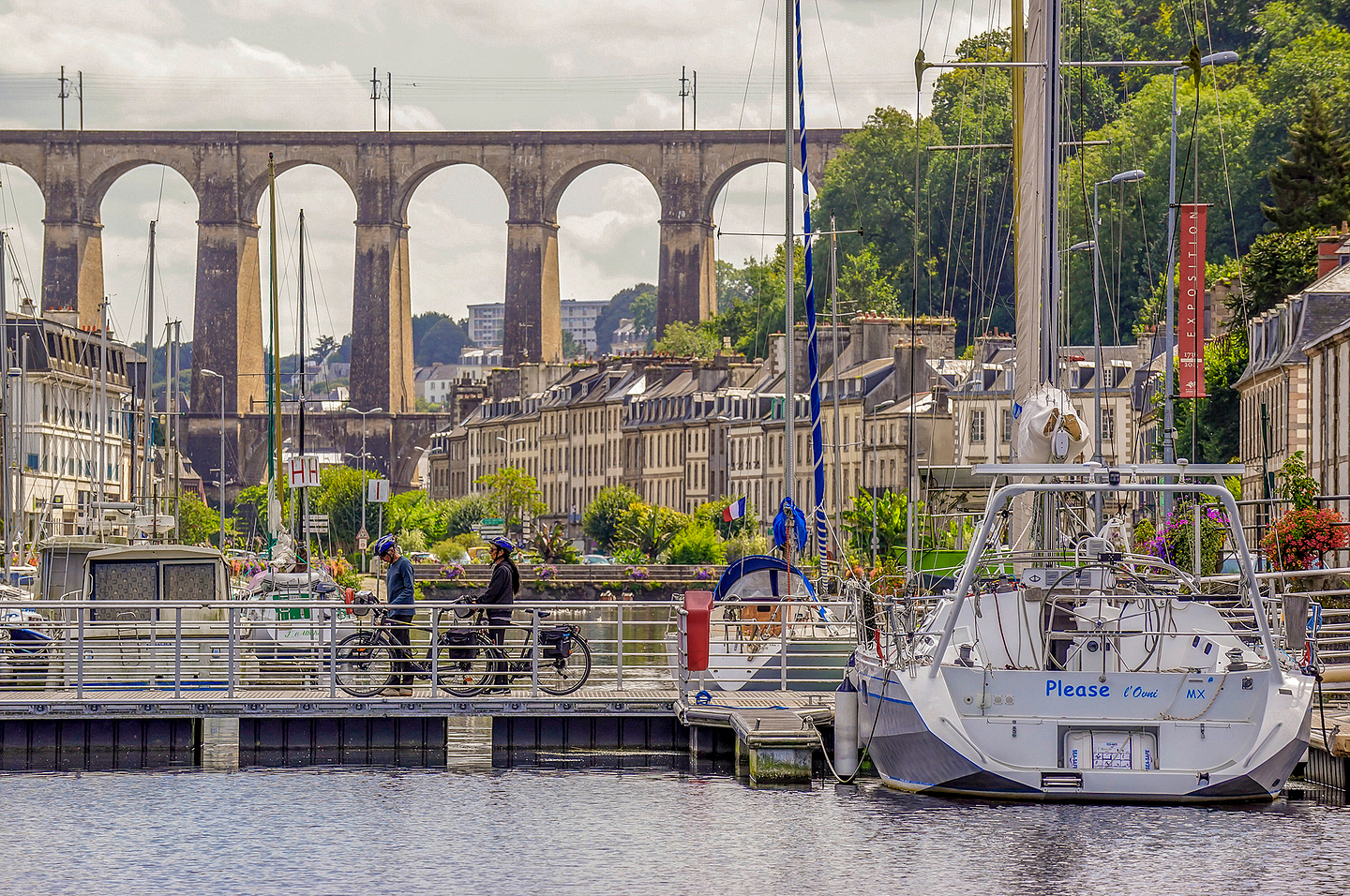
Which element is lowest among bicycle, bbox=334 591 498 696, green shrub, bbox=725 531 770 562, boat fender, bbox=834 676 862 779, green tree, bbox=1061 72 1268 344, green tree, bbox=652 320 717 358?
boat fender, bbox=834 676 862 779

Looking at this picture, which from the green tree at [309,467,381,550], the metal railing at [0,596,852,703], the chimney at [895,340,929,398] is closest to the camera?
the metal railing at [0,596,852,703]

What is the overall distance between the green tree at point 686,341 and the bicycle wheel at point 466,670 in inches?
3891

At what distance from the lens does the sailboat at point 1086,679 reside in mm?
17656

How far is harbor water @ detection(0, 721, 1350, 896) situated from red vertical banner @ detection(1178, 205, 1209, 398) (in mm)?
19698

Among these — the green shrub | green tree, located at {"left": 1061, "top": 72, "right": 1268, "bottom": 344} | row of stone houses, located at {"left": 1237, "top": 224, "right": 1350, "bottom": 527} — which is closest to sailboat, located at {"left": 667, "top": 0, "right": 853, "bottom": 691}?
row of stone houses, located at {"left": 1237, "top": 224, "right": 1350, "bottom": 527}

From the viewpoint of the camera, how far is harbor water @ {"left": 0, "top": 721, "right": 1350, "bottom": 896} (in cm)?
1586

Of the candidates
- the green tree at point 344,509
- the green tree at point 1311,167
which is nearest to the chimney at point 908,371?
the green tree at point 1311,167

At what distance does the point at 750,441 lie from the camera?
98.9 metres

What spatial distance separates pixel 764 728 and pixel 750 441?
7784 centimetres

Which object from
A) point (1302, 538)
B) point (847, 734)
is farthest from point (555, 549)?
point (847, 734)

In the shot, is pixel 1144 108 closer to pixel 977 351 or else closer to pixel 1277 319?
pixel 977 351

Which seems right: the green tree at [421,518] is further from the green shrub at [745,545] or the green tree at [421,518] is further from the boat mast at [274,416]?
the boat mast at [274,416]

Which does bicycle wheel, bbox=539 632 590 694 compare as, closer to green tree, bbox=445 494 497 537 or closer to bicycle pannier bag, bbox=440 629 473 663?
bicycle pannier bag, bbox=440 629 473 663

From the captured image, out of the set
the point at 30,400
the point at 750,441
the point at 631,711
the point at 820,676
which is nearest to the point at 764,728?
the point at 631,711
